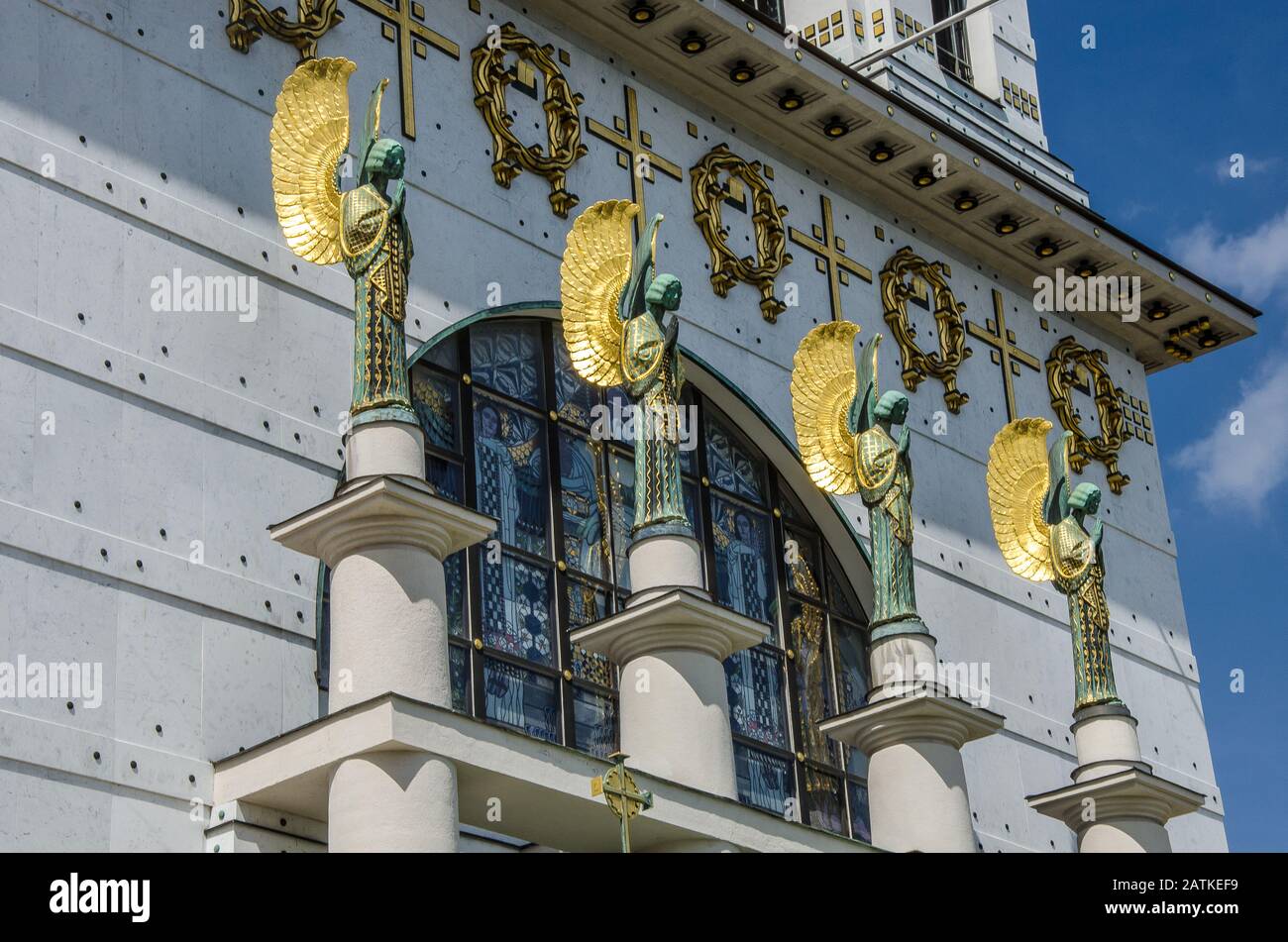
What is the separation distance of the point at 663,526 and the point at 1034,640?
753 cm

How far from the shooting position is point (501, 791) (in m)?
14.7

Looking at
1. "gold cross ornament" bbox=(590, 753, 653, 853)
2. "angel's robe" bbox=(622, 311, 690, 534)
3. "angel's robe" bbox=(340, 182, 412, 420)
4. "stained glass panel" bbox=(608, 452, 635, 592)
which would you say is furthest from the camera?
"stained glass panel" bbox=(608, 452, 635, 592)

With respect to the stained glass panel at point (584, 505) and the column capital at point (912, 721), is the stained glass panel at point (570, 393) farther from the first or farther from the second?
the column capital at point (912, 721)

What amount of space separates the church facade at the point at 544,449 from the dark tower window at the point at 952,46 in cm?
8

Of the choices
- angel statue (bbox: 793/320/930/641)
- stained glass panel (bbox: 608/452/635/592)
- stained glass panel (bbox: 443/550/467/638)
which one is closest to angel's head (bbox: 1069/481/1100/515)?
angel statue (bbox: 793/320/930/641)

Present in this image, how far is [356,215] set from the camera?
1557 cm

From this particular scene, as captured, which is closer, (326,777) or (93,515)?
(326,777)

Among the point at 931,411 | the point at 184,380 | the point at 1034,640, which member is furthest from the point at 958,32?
the point at 184,380

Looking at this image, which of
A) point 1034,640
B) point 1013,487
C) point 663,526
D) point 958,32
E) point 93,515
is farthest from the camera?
point 958,32

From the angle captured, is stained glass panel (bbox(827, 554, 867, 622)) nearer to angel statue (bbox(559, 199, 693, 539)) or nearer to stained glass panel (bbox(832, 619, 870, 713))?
stained glass panel (bbox(832, 619, 870, 713))

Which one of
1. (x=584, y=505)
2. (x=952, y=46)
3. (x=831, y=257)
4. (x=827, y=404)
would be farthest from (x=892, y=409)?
(x=952, y=46)

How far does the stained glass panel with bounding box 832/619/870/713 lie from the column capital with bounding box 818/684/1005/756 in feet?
9.49

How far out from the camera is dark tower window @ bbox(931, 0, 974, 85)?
26.5 meters
